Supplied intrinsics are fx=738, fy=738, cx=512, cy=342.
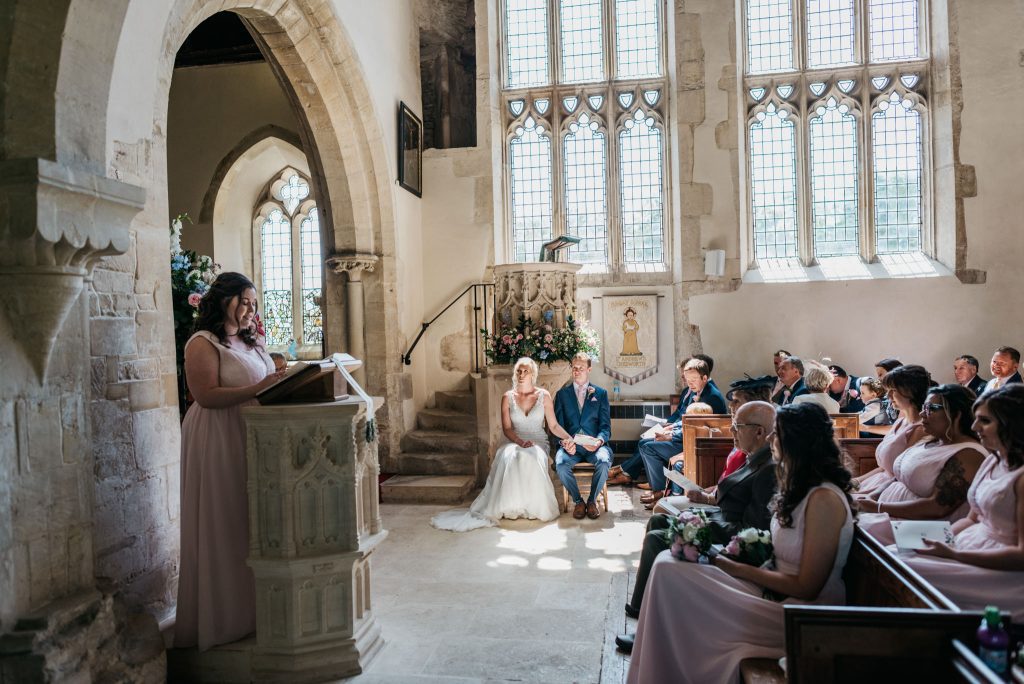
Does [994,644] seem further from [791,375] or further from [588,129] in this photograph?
[588,129]

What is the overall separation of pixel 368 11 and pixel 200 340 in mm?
5136

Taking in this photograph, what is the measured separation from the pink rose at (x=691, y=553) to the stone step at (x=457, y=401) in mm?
5356

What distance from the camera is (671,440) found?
6.35 meters

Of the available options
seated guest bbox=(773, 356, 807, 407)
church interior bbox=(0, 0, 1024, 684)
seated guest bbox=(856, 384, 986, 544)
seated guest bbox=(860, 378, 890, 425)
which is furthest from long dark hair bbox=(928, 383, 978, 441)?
seated guest bbox=(773, 356, 807, 407)

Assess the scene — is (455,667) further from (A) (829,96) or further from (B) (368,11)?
(A) (829,96)

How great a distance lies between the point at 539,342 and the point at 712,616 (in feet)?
14.3

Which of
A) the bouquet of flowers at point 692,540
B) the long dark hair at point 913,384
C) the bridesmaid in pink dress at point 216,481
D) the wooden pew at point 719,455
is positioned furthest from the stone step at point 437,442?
the bouquet of flowers at point 692,540

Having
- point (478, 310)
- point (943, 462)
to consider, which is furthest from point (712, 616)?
point (478, 310)

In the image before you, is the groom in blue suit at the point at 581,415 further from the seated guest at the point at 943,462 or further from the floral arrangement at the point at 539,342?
the seated guest at the point at 943,462

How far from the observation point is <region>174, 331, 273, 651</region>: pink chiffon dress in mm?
3068

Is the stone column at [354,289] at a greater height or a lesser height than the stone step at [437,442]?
greater

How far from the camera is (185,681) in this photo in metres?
3.05

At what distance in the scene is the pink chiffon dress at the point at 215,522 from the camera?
307 cm

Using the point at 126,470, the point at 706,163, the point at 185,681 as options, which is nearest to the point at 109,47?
the point at 126,470
